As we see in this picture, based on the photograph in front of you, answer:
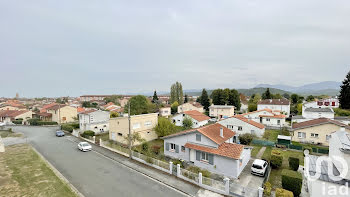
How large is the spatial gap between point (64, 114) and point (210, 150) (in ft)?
168

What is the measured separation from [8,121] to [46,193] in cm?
6089

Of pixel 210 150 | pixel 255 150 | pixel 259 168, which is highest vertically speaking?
pixel 210 150

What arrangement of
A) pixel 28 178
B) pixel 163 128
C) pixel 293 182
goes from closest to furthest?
pixel 293 182 < pixel 28 178 < pixel 163 128

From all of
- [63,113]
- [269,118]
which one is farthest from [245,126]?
[63,113]

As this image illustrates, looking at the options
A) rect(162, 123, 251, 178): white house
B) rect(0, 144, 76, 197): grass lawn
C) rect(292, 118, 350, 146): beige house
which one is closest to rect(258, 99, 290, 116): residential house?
rect(292, 118, 350, 146): beige house

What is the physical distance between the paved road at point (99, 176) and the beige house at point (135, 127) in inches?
220

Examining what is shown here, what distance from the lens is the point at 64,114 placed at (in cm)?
5025

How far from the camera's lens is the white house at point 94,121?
34.4 meters

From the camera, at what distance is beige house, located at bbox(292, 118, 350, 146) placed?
86.7ft

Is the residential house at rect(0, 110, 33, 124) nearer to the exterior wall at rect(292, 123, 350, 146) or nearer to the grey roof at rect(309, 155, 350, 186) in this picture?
the grey roof at rect(309, 155, 350, 186)

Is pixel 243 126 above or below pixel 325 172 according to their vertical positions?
below

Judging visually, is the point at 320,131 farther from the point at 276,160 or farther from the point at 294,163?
the point at 276,160

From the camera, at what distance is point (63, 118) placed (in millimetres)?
49812

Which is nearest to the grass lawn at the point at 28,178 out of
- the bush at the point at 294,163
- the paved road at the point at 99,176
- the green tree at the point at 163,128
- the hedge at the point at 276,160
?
the paved road at the point at 99,176
